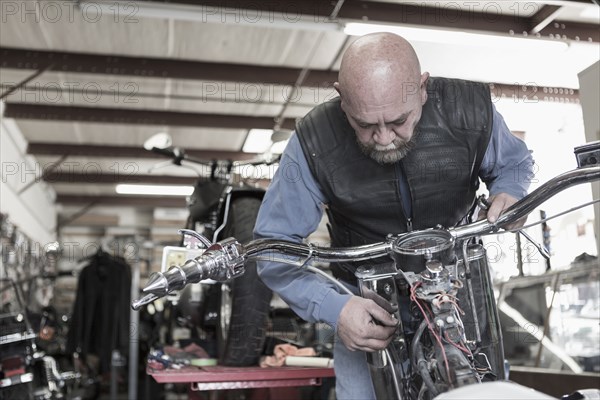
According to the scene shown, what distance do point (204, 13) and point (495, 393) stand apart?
5037 millimetres

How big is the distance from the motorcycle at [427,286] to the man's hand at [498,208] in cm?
3

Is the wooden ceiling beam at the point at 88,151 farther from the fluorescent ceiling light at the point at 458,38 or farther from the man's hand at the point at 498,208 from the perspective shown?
the man's hand at the point at 498,208

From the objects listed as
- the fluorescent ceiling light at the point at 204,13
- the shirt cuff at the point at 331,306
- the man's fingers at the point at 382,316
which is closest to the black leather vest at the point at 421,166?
the shirt cuff at the point at 331,306

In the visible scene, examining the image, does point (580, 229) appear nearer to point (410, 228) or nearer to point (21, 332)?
point (410, 228)

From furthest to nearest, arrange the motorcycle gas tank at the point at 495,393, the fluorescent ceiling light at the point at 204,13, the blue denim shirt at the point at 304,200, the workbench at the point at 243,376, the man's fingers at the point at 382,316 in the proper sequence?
the fluorescent ceiling light at the point at 204,13 → the workbench at the point at 243,376 → the blue denim shirt at the point at 304,200 → the man's fingers at the point at 382,316 → the motorcycle gas tank at the point at 495,393

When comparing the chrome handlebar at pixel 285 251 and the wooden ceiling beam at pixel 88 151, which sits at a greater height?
the wooden ceiling beam at pixel 88 151

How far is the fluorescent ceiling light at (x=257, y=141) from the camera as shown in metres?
9.71

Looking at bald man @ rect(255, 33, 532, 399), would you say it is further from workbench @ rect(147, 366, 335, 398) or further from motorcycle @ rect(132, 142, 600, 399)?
workbench @ rect(147, 366, 335, 398)

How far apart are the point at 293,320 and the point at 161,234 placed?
38.0 ft

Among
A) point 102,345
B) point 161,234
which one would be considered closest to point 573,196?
point 102,345

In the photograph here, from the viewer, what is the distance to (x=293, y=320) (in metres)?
3.58

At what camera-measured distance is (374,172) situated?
1.60 meters

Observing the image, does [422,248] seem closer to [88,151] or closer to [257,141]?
[257,141]

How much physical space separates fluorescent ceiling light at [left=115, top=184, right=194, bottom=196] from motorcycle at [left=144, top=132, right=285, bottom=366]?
883cm
